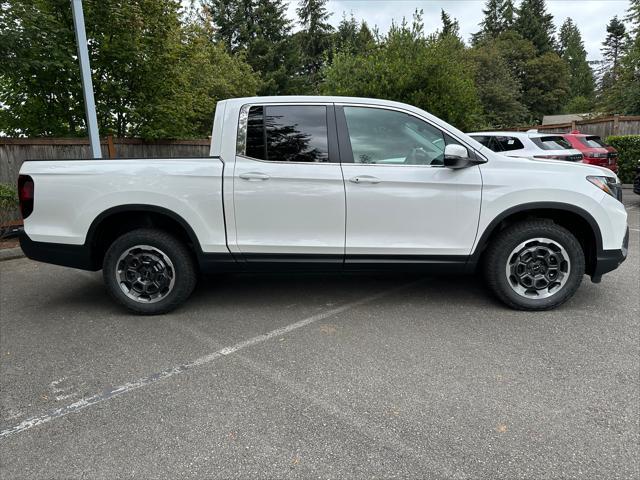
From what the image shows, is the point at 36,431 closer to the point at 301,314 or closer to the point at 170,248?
the point at 170,248

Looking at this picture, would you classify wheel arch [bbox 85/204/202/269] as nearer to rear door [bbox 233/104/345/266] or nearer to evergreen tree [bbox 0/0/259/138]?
rear door [bbox 233/104/345/266]

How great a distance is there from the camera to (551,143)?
9.76 m

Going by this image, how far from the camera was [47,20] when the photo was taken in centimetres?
768

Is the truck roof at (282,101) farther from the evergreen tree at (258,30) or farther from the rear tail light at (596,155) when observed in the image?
the evergreen tree at (258,30)

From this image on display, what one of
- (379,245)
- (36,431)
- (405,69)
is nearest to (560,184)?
(379,245)

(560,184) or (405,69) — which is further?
(405,69)

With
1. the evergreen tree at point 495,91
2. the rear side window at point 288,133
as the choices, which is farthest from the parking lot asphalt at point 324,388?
the evergreen tree at point 495,91

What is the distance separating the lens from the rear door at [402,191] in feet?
12.4

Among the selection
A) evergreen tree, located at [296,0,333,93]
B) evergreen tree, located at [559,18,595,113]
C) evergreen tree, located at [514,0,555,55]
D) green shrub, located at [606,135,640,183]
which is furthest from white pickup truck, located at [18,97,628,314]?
evergreen tree, located at [559,18,595,113]

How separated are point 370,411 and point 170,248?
7.64 ft

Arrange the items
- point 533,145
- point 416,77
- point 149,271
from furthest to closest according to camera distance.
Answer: point 416,77, point 533,145, point 149,271

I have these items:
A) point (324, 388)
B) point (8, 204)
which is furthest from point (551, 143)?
point (8, 204)

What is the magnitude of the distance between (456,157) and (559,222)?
1323 millimetres

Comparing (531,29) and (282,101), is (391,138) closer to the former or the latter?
(282,101)
